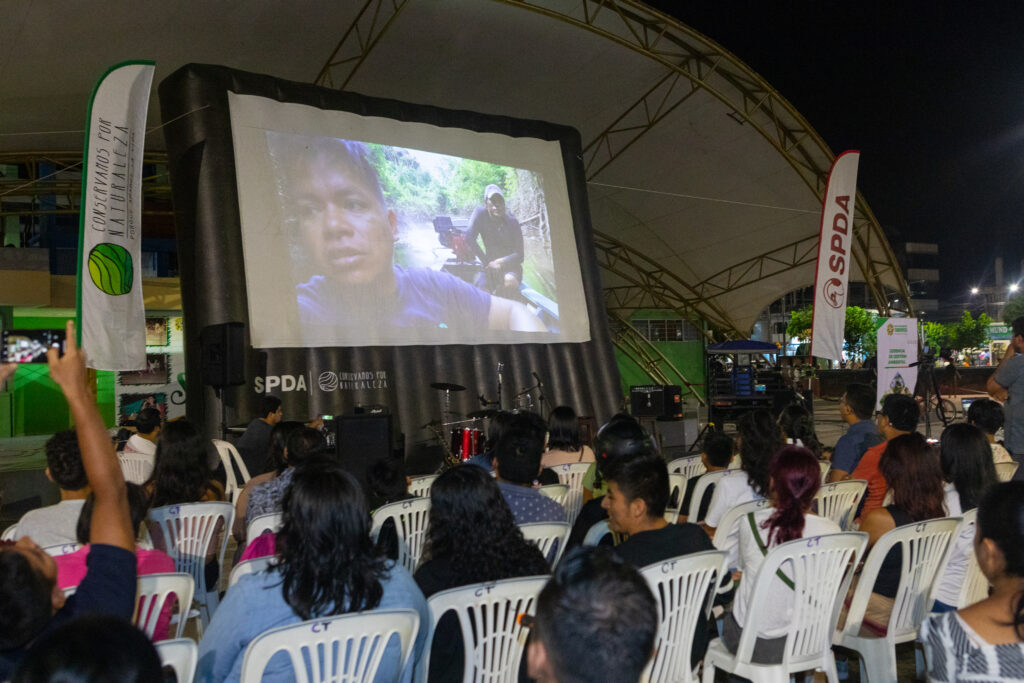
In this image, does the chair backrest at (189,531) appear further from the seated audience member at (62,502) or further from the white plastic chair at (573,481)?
the white plastic chair at (573,481)

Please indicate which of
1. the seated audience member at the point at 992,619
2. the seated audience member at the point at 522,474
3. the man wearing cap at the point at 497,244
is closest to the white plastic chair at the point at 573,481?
the seated audience member at the point at 522,474

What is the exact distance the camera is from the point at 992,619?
4.65ft

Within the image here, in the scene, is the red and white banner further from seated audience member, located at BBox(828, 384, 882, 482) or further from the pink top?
the pink top

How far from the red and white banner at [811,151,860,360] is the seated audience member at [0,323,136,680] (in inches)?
279

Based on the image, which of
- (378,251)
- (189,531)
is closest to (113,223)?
(378,251)

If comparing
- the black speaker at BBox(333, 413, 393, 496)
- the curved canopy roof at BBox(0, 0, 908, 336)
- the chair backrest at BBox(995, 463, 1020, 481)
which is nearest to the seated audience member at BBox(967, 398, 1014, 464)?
the chair backrest at BBox(995, 463, 1020, 481)

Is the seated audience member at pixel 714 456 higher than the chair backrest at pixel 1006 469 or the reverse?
higher

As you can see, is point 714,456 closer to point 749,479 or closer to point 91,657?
point 749,479

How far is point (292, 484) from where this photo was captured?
1.87 m

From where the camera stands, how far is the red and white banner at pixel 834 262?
7.71 m

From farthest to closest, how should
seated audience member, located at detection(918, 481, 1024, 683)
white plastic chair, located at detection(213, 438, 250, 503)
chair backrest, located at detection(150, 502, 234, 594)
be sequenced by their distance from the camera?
white plastic chair, located at detection(213, 438, 250, 503) < chair backrest, located at detection(150, 502, 234, 594) < seated audience member, located at detection(918, 481, 1024, 683)

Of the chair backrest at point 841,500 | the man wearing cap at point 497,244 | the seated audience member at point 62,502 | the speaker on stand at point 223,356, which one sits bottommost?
the chair backrest at point 841,500

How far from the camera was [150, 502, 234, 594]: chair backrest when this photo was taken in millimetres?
3105

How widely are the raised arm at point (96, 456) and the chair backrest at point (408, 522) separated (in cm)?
167
